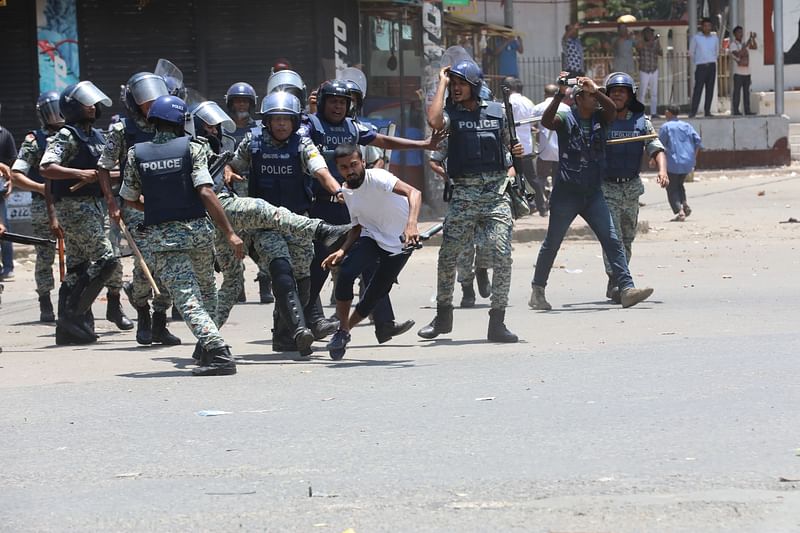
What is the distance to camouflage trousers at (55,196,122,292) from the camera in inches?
409

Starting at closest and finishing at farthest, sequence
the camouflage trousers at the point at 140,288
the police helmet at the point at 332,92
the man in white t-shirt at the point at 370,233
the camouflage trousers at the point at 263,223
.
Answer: the man in white t-shirt at the point at 370,233 < the camouflage trousers at the point at 263,223 < the police helmet at the point at 332,92 < the camouflage trousers at the point at 140,288

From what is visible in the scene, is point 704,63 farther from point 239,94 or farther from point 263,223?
point 263,223

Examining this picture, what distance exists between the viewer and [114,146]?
9.49m

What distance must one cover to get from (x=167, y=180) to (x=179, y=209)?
0.19 meters

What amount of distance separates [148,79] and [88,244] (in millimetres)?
1615

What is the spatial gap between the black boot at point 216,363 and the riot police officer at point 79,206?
7.24 ft

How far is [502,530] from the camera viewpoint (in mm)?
4754

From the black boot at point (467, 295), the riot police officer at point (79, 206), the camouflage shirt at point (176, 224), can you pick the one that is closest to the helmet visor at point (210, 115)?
the riot police officer at point (79, 206)

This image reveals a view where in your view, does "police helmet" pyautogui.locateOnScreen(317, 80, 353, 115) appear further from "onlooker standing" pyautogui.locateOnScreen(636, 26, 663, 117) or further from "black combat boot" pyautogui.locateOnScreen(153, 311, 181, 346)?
"onlooker standing" pyautogui.locateOnScreen(636, 26, 663, 117)

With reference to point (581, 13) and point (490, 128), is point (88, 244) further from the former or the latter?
point (581, 13)

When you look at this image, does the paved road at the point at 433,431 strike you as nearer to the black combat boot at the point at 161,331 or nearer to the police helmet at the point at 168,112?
the black combat boot at the point at 161,331

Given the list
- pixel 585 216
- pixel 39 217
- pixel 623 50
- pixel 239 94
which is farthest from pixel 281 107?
pixel 623 50

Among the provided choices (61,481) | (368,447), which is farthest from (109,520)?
(368,447)

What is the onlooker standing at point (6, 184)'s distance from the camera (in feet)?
40.9
